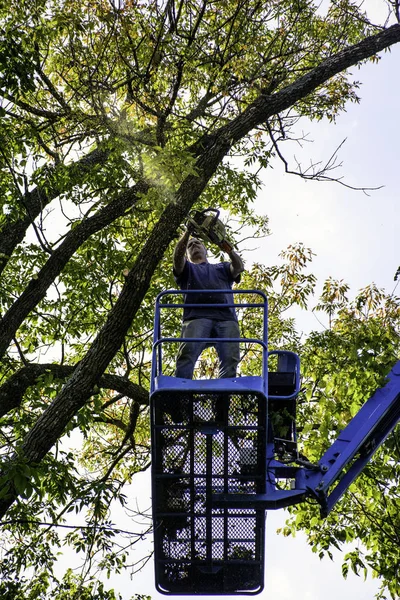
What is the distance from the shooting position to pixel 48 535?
10195 millimetres

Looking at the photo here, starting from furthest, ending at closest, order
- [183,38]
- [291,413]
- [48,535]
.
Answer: [48,535]
[183,38]
[291,413]

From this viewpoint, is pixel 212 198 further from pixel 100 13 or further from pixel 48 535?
pixel 48 535

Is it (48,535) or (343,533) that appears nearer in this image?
(343,533)

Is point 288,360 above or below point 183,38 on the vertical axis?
below

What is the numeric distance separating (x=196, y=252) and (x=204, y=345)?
1194 mm

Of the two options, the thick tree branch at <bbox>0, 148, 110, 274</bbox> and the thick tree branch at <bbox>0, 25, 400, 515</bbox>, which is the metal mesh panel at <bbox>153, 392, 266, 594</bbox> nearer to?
the thick tree branch at <bbox>0, 25, 400, 515</bbox>

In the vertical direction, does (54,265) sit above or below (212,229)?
above

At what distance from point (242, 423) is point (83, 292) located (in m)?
6.20

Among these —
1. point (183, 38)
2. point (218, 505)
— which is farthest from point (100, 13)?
point (218, 505)

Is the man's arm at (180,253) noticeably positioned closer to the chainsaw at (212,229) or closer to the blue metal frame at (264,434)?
the chainsaw at (212,229)

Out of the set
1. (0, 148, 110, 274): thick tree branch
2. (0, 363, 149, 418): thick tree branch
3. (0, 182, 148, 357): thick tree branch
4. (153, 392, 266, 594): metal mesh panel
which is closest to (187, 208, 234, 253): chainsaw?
(153, 392, 266, 594): metal mesh panel

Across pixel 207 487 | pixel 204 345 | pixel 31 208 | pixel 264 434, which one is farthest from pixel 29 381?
pixel 264 434

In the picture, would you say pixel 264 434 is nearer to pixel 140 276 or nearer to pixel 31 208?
pixel 140 276

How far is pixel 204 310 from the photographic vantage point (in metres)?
6.50
